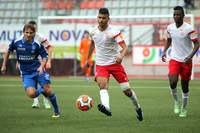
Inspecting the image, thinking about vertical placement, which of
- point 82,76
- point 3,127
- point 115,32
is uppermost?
point 115,32

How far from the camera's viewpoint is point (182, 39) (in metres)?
8.95

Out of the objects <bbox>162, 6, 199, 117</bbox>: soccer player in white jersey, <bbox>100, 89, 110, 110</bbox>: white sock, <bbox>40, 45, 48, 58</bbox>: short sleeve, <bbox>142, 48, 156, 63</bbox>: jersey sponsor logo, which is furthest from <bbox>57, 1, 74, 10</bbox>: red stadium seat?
<bbox>100, 89, 110, 110</bbox>: white sock

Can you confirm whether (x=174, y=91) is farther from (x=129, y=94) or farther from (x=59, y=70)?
(x=59, y=70)

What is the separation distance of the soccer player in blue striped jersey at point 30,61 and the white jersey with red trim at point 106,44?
110cm

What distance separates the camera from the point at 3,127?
7.25m

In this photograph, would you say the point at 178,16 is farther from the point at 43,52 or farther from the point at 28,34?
the point at 28,34

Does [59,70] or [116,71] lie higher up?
[116,71]

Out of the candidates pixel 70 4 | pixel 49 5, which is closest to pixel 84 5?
pixel 70 4

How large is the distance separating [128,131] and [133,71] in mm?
16659

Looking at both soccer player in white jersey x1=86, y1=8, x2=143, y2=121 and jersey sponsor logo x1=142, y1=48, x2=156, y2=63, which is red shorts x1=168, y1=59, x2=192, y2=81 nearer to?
soccer player in white jersey x1=86, y1=8, x2=143, y2=121

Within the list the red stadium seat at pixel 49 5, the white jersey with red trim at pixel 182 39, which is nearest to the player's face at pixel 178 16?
the white jersey with red trim at pixel 182 39

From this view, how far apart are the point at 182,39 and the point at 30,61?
3222mm

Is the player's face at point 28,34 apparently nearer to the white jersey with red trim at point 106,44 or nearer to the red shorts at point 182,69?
the white jersey with red trim at point 106,44

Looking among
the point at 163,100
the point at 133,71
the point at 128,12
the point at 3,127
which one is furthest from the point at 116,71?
the point at 128,12
